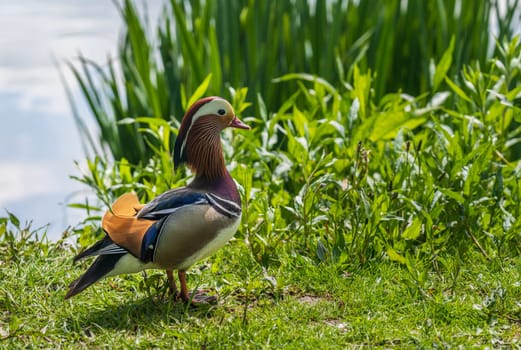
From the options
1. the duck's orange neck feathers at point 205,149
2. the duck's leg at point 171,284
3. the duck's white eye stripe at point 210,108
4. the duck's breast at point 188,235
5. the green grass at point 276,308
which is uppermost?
the duck's white eye stripe at point 210,108

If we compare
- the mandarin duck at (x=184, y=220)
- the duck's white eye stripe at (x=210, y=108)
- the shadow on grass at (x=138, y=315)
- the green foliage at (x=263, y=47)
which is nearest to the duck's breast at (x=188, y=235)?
the mandarin duck at (x=184, y=220)

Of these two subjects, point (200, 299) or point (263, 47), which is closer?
point (200, 299)

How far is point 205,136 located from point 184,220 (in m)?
0.47

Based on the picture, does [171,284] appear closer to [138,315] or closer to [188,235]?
[138,315]

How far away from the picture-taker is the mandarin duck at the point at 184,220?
363 centimetres

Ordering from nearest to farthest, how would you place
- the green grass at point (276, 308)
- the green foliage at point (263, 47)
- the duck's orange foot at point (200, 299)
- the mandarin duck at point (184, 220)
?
the green grass at point (276, 308), the mandarin duck at point (184, 220), the duck's orange foot at point (200, 299), the green foliage at point (263, 47)

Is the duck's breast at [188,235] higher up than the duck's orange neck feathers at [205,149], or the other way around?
the duck's orange neck feathers at [205,149]

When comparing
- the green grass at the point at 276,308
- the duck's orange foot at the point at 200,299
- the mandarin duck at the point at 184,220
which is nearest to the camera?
the green grass at the point at 276,308

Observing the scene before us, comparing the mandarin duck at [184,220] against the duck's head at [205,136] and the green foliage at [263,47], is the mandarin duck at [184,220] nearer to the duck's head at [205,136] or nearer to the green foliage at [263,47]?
the duck's head at [205,136]

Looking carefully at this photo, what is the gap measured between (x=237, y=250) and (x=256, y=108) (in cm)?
264

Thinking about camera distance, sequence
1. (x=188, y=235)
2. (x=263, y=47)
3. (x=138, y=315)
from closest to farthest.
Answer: (x=188, y=235)
(x=138, y=315)
(x=263, y=47)

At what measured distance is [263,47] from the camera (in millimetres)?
7199

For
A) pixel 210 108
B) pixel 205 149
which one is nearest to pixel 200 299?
pixel 205 149

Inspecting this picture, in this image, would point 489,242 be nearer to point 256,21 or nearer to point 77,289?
point 77,289
